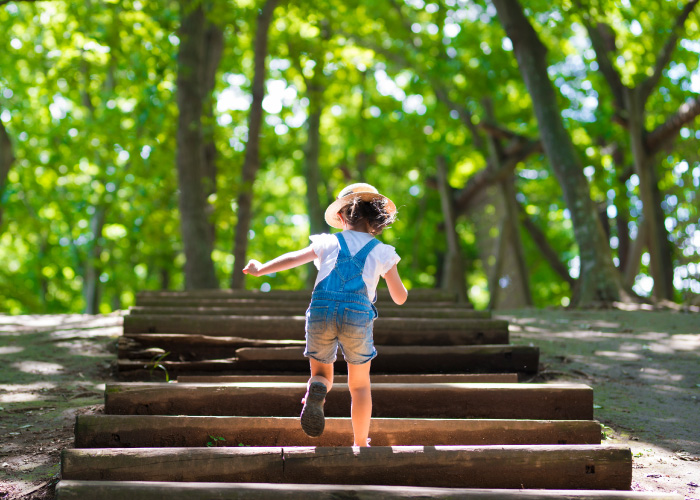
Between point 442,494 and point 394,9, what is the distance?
50.2ft

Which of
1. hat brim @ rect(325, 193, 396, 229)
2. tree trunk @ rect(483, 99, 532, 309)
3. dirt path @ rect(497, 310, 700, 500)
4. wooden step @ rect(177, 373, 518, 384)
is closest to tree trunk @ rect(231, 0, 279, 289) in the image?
dirt path @ rect(497, 310, 700, 500)

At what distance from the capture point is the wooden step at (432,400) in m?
4.04

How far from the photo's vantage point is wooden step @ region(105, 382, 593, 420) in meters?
4.04

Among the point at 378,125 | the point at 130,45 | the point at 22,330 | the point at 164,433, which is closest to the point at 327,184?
the point at 378,125

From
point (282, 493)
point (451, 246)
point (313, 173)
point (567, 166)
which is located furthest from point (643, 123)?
point (282, 493)

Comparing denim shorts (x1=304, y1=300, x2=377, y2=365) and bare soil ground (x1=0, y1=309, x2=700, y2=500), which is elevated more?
denim shorts (x1=304, y1=300, x2=377, y2=365)

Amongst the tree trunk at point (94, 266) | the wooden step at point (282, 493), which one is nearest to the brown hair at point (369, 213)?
the wooden step at point (282, 493)

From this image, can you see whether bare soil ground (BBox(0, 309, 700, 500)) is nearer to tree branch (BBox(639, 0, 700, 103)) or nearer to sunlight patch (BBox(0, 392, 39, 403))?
sunlight patch (BBox(0, 392, 39, 403))

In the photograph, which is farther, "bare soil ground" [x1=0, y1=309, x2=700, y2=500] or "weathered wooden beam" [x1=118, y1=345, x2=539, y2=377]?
"weathered wooden beam" [x1=118, y1=345, x2=539, y2=377]

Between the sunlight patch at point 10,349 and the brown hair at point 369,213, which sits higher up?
the brown hair at point 369,213

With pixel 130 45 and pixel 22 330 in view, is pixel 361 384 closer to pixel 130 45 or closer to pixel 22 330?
pixel 22 330

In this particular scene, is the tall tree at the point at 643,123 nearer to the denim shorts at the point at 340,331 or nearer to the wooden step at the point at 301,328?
the wooden step at the point at 301,328

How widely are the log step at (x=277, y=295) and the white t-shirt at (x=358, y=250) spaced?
3.42m

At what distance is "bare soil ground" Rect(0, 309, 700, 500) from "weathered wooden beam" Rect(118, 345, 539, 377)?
0.27 m
